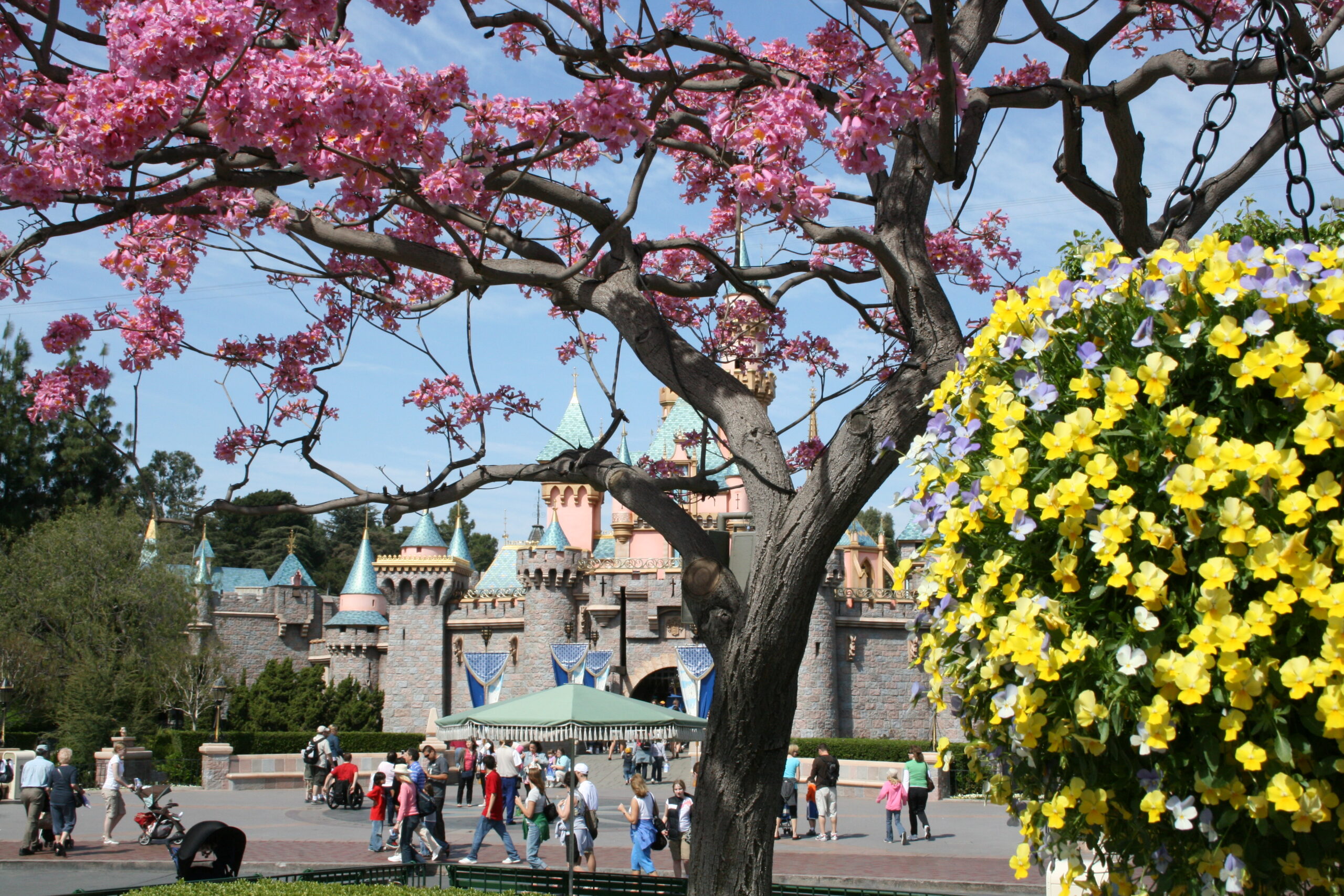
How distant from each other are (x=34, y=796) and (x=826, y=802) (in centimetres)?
965

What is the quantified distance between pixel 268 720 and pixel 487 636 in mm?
7874

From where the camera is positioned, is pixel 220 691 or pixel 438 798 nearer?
pixel 438 798

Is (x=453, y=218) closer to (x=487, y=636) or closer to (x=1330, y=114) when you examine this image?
(x=1330, y=114)

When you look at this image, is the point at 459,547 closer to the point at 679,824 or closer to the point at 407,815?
the point at 407,815

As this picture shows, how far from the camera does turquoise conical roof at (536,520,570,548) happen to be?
136 ft

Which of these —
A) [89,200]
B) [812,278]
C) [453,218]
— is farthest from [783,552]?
[89,200]

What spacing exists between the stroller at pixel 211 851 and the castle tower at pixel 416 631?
1342 inches

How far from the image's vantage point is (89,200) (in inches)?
196

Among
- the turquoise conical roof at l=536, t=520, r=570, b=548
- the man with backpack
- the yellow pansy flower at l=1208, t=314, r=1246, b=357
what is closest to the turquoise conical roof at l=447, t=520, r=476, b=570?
the turquoise conical roof at l=536, t=520, r=570, b=548

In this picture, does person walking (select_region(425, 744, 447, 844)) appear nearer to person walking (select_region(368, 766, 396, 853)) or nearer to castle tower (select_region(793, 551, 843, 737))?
person walking (select_region(368, 766, 396, 853))

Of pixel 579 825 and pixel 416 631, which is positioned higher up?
pixel 416 631

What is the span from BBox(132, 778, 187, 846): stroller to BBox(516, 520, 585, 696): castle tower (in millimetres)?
27217

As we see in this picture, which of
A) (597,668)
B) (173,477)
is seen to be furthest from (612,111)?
(173,477)

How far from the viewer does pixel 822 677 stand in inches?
1492
